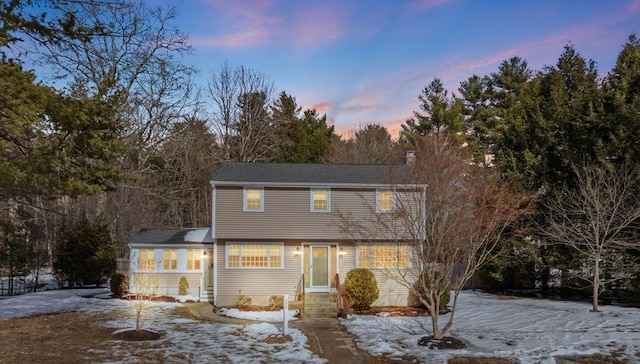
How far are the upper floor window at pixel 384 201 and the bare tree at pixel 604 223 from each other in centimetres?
646

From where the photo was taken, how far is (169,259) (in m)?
23.0

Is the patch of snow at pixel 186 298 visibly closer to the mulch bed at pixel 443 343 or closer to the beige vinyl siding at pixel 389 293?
the beige vinyl siding at pixel 389 293

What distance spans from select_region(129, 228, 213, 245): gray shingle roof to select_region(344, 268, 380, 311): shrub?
747 centimetres

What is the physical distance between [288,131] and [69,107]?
31143mm

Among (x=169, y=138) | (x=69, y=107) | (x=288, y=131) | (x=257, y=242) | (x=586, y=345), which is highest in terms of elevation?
(x=288, y=131)

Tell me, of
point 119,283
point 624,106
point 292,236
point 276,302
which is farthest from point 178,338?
point 624,106

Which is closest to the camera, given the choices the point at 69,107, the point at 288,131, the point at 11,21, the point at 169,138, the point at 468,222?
the point at 11,21

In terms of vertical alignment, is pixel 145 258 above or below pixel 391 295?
above

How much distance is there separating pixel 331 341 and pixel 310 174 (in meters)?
8.86

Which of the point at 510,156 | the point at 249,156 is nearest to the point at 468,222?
the point at 510,156

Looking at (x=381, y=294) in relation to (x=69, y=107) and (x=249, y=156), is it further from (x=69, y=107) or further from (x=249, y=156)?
(x=249, y=156)

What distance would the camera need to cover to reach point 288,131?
138 ft

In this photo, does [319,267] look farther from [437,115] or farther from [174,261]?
[437,115]

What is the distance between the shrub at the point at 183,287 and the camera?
22.7 m
